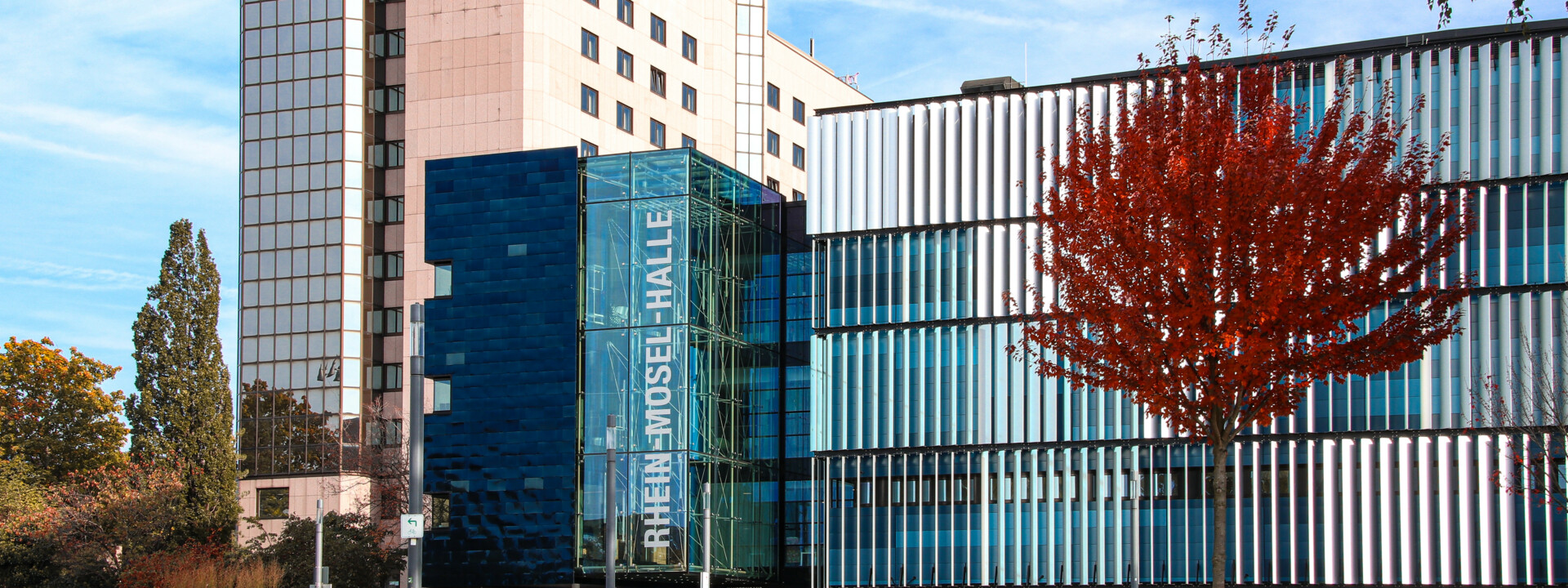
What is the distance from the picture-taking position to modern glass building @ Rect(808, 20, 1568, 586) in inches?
1812

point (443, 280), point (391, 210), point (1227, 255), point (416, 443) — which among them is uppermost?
point (391, 210)

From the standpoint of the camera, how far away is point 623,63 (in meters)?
81.8

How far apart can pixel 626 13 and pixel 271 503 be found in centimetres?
2972

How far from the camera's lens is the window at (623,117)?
81.3 m

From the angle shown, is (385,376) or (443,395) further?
(385,376)

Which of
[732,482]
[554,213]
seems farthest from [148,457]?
[732,482]

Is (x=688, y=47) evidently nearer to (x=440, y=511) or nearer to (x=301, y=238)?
(x=301, y=238)

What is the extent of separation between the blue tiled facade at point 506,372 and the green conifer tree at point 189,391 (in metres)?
7.70

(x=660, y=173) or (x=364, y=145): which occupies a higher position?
(x=364, y=145)

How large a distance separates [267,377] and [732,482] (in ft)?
104

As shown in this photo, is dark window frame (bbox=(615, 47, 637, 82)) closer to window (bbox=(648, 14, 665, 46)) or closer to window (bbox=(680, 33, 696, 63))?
window (bbox=(648, 14, 665, 46))

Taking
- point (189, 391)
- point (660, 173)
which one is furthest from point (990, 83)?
point (189, 391)

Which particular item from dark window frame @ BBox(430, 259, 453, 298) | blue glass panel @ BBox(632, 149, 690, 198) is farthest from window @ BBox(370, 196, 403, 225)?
blue glass panel @ BBox(632, 149, 690, 198)

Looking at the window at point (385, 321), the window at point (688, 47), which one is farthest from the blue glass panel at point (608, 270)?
the window at point (688, 47)
